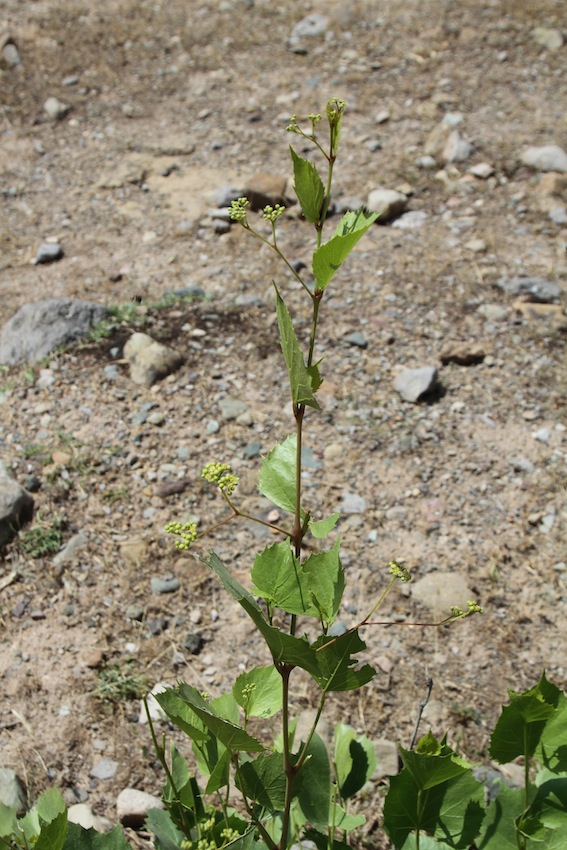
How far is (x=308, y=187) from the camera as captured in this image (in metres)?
1.03

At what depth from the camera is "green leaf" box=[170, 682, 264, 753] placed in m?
1.09

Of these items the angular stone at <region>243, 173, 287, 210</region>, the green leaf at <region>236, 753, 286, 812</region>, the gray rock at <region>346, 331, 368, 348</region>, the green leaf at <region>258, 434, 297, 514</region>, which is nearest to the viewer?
the green leaf at <region>258, 434, 297, 514</region>

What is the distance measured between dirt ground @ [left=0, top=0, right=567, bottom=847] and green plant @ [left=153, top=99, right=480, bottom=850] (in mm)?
840

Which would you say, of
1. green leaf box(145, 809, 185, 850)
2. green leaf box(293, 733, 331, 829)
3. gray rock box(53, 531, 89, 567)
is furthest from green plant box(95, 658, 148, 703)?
green leaf box(293, 733, 331, 829)

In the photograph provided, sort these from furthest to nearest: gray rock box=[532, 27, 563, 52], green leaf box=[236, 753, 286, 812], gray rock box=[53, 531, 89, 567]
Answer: gray rock box=[532, 27, 563, 52]
gray rock box=[53, 531, 89, 567]
green leaf box=[236, 753, 286, 812]

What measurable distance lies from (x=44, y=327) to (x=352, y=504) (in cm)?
164

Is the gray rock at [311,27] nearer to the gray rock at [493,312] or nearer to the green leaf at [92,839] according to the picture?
the gray rock at [493,312]

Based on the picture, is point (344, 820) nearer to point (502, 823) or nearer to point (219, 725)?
point (502, 823)

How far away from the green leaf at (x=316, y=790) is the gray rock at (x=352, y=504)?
60.3 inches

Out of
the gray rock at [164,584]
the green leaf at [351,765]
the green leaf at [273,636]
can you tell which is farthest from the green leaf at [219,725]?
the gray rock at [164,584]

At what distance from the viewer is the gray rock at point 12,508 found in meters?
2.87

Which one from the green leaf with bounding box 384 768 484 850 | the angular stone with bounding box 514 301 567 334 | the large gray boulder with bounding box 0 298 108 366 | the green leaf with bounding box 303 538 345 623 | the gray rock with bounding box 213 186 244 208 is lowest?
the angular stone with bounding box 514 301 567 334

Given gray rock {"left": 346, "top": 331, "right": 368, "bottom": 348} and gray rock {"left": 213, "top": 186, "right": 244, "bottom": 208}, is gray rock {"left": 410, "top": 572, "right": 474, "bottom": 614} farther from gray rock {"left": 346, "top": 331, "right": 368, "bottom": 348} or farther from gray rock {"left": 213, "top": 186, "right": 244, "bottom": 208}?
gray rock {"left": 213, "top": 186, "right": 244, "bottom": 208}

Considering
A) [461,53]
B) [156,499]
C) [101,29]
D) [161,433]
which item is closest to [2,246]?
[161,433]
